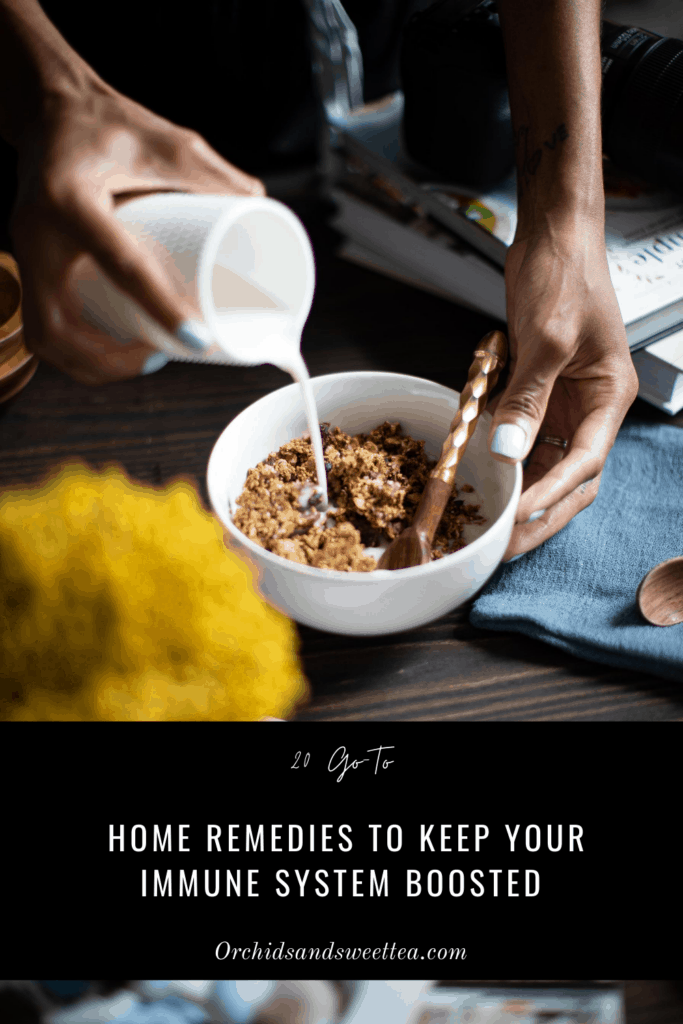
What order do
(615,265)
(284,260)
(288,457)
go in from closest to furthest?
(284,260), (288,457), (615,265)

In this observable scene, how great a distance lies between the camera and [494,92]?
30.7 inches

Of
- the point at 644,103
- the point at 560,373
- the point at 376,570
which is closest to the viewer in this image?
the point at 376,570

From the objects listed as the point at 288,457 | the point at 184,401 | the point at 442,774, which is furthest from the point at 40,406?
the point at 442,774

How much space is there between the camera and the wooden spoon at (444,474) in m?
0.55

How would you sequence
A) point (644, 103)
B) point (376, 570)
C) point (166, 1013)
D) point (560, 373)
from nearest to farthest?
point (166, 1013)
point (376, 570)
point (560, 373)
point (644, 103)

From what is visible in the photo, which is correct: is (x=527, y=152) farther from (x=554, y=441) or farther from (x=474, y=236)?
(x=554, y=441)

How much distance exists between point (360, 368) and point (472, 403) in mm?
245

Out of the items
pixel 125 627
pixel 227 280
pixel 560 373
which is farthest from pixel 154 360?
pixel 560 373

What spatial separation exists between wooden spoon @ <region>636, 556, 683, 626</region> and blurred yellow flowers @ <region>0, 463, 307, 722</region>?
0.90 feet

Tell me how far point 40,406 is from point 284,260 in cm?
37

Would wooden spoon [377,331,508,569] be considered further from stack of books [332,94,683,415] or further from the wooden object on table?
the wooden object on table

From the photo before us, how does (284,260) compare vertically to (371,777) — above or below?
above

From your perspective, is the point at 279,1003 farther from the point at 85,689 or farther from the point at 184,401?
the point at 184,401

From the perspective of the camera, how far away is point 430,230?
885 mm
